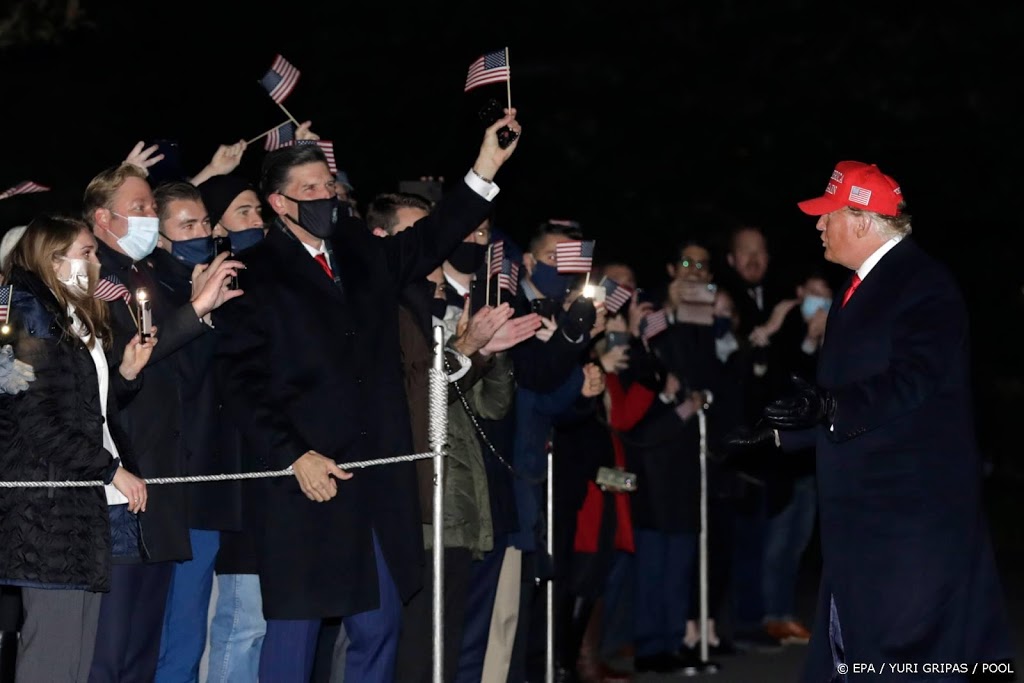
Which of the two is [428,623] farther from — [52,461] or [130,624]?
[52,461]

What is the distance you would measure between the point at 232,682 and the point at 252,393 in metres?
1.51

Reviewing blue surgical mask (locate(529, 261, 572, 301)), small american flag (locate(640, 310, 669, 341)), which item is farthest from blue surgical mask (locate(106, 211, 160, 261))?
small american flag (locate(640, 310, 669, 341))

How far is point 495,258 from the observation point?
900 centimetres

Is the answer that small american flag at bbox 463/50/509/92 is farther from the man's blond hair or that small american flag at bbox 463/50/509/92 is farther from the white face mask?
the white face mask

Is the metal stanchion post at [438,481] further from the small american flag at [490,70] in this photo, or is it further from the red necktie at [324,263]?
the small american flag at [490,70]

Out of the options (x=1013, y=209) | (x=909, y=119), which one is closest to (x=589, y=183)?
(x=909, y=119)

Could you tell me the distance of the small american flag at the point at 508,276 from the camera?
29.4ft

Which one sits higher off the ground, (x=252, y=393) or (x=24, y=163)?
(x=24, y=163)

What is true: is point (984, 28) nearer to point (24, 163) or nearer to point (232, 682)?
point (24, 163)

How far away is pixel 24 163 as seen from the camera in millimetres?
18672

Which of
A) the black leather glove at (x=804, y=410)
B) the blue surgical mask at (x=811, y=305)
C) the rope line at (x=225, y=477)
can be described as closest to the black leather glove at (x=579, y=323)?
the rope line at (x=225, y=477)

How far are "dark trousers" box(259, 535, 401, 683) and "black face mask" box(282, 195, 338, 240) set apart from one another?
4.16 ft

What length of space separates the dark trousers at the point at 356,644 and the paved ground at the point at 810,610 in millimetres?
3576

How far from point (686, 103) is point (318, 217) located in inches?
625
